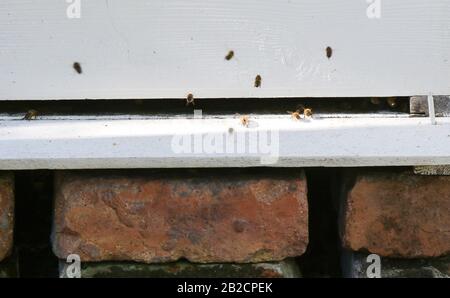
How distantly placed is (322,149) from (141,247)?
0.47m

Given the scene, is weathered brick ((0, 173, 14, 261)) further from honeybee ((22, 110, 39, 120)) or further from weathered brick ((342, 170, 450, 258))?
weathered brick ((342, 170, 450, 258))

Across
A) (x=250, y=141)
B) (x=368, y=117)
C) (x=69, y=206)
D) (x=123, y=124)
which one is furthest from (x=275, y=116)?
(x=69, y=206)

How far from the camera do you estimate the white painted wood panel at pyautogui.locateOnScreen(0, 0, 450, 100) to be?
1.44m

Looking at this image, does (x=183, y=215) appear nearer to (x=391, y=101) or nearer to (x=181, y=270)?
(x=181, y=270)

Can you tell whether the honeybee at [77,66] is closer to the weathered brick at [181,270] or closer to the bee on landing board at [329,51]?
the weathered brick at [181,270]

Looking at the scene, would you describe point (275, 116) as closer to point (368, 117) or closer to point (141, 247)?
point (368, 117)

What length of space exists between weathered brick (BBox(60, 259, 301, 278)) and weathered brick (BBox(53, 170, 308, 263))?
0.03 m

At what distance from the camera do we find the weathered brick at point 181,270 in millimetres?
1502

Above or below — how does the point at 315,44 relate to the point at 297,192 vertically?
above

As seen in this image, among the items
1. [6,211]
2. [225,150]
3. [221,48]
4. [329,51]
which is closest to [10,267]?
[6,211]

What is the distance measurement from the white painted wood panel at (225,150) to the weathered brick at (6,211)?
0.24ft

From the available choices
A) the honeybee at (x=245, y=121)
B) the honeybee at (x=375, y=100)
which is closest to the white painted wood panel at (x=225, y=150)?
the honeybee at (x=245, y=121)

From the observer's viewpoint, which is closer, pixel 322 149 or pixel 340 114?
pixel 322 149

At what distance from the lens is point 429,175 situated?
147 cm
